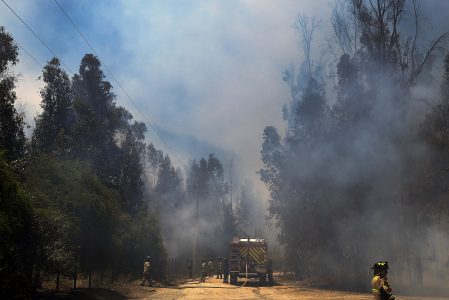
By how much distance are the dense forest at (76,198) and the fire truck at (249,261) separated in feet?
22.4

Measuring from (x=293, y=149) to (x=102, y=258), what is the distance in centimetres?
1967

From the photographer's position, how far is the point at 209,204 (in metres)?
88.9

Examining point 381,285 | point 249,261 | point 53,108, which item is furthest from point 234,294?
point 53,108

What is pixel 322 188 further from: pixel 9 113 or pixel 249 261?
pixel 9 113

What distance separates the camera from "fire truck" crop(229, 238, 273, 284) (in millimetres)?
25438

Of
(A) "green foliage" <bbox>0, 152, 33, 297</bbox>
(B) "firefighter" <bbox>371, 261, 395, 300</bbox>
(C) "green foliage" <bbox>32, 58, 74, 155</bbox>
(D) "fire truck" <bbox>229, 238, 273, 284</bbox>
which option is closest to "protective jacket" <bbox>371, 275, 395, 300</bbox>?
(B) "firefighter" <bbox>371, 261, 395, 300</bbox>

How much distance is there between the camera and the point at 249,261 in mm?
25906

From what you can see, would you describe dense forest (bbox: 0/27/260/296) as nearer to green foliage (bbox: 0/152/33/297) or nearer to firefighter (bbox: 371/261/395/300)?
green foliage (bbox: 0/152/33/297)

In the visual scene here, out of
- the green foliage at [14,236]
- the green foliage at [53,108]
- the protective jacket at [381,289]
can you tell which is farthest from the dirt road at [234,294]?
the green foliage at [53,108]

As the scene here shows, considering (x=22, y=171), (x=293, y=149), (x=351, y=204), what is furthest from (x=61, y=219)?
(x=293, y=149)

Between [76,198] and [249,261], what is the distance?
494 inches

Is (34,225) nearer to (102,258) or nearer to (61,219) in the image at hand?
(61,219)

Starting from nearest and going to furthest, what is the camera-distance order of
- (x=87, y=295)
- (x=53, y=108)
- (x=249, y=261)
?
(x=87, y=295) → (x=249, y=261) → (x=53, y=108)

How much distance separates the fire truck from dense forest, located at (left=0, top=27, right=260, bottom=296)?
6818mm
